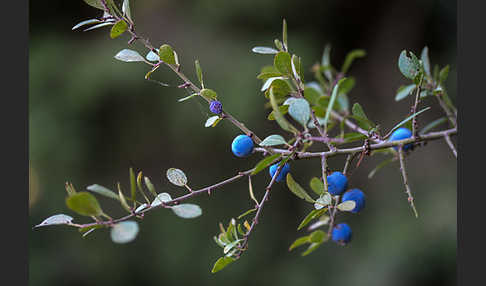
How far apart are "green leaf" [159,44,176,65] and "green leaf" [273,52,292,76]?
121mm

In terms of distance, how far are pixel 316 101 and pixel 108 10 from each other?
0.39m

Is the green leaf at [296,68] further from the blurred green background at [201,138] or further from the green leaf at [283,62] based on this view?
the blurred green background at [201,138]

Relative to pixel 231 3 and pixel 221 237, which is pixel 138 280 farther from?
pixel 221 237

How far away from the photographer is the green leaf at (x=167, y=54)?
0.50 m

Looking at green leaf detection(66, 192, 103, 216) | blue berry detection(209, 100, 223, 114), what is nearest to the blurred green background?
blue berry detection(209, 100, 223, 114)

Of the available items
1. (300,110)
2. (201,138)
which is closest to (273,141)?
(300,110)

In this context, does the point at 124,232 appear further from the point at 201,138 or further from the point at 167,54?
the point at 201,138

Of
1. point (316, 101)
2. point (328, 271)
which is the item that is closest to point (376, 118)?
point (328, 271)

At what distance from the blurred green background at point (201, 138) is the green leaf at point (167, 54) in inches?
59.1

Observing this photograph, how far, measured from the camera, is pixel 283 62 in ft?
1.74

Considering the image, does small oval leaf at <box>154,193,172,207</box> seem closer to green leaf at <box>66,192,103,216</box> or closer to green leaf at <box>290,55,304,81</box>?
green leaf at <box>66,192,103,216</box>

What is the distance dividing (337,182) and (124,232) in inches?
10.6

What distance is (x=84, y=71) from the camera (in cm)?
214

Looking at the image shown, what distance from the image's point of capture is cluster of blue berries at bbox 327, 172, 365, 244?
0.53 m
